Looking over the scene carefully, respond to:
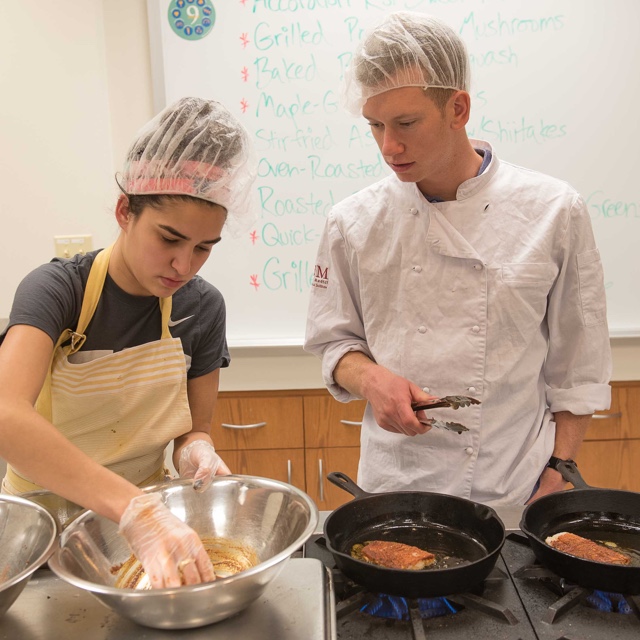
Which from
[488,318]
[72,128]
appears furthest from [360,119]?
[488,318]

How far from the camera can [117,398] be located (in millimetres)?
1229

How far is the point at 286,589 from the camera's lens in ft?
2.90

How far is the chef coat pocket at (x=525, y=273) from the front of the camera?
135 centimetres

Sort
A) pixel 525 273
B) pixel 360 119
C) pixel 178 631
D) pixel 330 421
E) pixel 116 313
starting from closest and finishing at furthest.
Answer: pixel 178 631
pixel 116 313
pixel 525 273
pixel 360 119
pixel 330 421

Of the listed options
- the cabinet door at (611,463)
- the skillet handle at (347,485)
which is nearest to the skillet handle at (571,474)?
the skillet handle at (347,485)

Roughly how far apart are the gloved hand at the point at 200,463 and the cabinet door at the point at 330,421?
1209 mm

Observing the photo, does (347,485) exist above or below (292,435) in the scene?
above

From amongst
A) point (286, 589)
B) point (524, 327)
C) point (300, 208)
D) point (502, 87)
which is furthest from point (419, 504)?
point (502, 87)

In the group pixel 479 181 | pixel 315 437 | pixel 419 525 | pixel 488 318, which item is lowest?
pixel 315 437

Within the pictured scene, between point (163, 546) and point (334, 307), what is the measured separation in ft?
2.59

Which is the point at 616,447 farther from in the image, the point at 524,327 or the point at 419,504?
the point at 419,504

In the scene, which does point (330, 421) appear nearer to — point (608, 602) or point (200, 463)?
point (200, 463)

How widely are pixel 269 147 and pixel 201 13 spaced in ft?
1.65

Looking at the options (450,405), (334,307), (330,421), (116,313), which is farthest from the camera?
(330,421)
